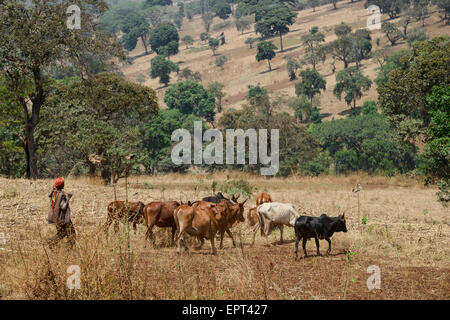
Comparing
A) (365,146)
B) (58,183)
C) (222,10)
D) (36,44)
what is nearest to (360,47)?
(365,146)

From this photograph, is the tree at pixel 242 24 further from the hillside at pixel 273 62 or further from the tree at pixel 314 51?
the tree at pixel 314 51

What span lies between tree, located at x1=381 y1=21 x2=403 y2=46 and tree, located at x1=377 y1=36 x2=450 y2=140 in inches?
3169

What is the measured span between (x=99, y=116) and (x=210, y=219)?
2224cm

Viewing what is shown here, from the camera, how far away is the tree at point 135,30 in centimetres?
15912

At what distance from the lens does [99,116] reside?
3231 centimetres

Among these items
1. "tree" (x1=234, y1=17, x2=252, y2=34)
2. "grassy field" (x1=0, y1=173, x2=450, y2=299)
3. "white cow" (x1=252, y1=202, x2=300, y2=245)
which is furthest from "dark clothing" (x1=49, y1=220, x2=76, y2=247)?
"tree" (x1=234, y1=17, x2=252, y2=34)

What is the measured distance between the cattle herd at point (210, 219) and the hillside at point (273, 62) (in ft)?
208

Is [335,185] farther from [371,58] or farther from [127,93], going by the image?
[371,58]

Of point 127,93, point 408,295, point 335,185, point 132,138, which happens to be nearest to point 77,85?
point 127,93

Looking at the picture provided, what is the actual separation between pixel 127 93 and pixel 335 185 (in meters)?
15.1

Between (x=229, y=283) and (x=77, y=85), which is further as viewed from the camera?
(x=77, y=85)

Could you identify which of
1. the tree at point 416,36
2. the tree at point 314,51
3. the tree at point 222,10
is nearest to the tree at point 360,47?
the tree at point 314,51

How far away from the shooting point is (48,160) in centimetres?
4219

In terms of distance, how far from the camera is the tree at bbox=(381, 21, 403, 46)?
104 metres
